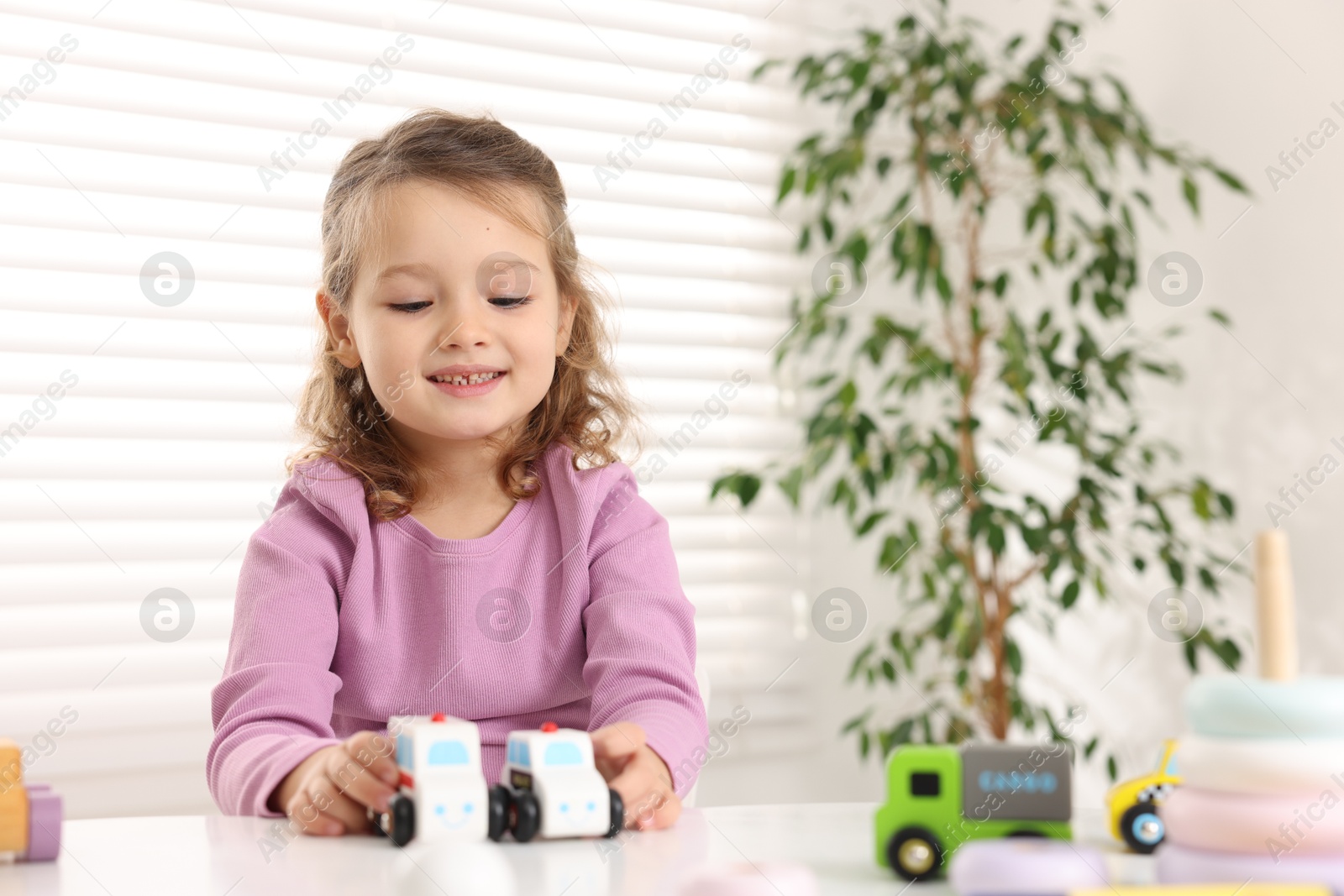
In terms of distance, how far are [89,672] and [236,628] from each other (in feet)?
2.82

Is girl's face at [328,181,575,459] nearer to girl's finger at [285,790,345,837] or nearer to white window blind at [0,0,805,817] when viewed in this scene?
girl's finger at [285,790,345,837]

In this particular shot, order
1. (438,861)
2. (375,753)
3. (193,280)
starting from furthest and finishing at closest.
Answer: (193,280) → (375,753) → (438,861)

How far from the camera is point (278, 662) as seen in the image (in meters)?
1.00

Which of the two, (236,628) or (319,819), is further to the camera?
(236,628)

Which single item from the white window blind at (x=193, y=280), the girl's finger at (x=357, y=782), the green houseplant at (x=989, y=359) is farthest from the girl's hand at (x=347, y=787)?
the green houseplant at (x=989, y=359)

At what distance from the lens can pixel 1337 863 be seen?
17.9 inches

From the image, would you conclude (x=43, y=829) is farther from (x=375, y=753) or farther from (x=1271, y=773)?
(x=1271, y=773)

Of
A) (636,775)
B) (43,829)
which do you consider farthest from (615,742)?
(43,829)

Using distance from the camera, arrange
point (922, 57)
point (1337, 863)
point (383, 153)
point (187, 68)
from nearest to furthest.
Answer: point (1337, 863) < point (383, 153) < point (187, 68) < point (922, 57)

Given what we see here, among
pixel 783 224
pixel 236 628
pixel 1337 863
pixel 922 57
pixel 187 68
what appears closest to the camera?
pixel 1337 863

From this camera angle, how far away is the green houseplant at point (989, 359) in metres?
2.01

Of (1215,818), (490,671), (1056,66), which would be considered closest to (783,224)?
(1056,66)

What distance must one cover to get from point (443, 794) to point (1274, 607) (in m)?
0.44

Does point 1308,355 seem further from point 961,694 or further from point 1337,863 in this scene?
point 1337,863
